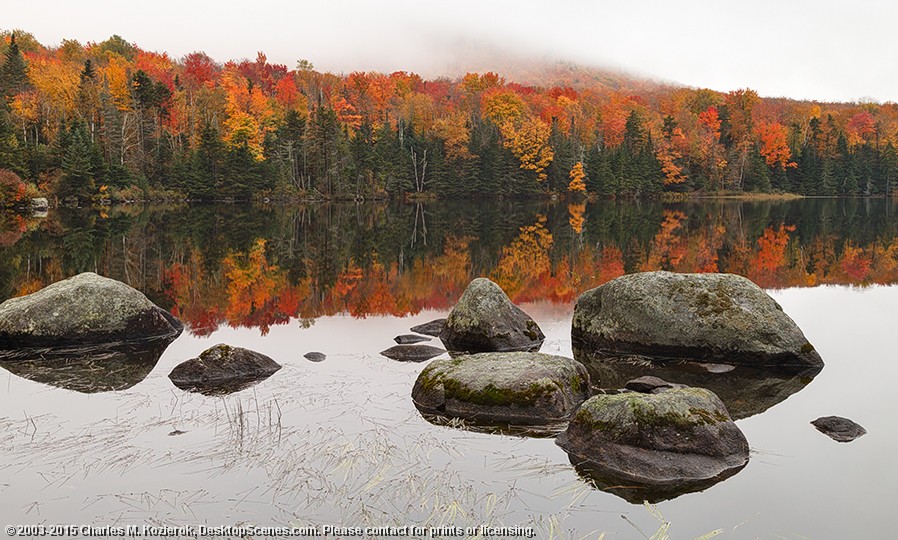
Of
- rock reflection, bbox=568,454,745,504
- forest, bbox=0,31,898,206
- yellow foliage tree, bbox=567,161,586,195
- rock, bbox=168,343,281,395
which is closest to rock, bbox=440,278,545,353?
rock, bbox=168,343,281,395

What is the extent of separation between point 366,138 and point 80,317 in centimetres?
8370

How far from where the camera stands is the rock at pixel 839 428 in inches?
356

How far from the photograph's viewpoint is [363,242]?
118 ft

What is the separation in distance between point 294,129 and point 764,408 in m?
82.9

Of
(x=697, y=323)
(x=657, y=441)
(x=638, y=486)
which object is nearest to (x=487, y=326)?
(x=697, y=323)

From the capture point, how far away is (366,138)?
94625 millimetres

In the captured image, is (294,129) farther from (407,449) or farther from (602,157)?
(407,449)

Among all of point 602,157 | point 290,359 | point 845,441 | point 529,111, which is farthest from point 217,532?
point 529,111

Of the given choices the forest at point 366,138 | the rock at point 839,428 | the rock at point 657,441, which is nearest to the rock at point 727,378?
the rock at point 839,428

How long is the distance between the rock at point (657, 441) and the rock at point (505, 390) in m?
0.98

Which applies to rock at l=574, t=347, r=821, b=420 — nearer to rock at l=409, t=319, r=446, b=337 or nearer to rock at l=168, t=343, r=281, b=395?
rock at l=409, t=319, r=446, b=337

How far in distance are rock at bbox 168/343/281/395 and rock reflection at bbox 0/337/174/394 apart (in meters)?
0.84

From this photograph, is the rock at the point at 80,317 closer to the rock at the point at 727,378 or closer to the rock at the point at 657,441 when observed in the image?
the rock at the point at 727,378

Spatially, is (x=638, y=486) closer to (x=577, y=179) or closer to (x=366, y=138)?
(x=366, y=138)
